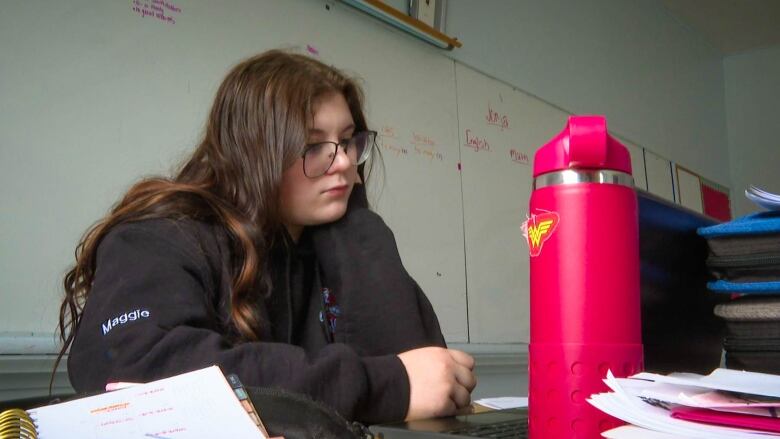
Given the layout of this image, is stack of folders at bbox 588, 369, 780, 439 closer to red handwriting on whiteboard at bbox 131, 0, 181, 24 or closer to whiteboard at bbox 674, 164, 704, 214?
red handwriting on whiteboard at bbox 131, 0, 181, 24

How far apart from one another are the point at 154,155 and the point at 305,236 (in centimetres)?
42

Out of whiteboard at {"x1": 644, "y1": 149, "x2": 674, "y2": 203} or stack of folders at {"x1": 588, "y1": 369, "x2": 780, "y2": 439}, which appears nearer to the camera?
stack of folders at {"x1": 588, "y1": 369, "x2": 780, "y2": 439}

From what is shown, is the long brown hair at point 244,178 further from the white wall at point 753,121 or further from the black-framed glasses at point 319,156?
the white wall at point 753,121

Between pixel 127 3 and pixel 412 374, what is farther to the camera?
pixel 127 3

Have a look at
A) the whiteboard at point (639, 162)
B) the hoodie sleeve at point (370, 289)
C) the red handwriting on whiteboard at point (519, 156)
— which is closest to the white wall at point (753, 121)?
the whiteboard at point (639, 162)

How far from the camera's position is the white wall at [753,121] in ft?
12.8

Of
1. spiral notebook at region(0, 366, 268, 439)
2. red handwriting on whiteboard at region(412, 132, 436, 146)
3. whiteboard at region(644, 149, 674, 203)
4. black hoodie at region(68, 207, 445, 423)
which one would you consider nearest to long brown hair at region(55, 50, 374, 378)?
black hoodie at region(68, 207, 445, 423)

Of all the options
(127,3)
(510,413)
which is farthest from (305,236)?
(127,3)

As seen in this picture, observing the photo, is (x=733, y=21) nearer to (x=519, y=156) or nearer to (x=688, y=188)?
(x=688, y=188)

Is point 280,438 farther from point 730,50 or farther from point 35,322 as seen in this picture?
point 730,50

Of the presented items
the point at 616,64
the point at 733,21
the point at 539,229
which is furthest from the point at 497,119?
the point at 733,21

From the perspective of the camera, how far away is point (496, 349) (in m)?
2.08

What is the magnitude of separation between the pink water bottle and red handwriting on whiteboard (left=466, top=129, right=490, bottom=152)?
67.7 inches

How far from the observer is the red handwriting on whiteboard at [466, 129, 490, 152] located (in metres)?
2.15
